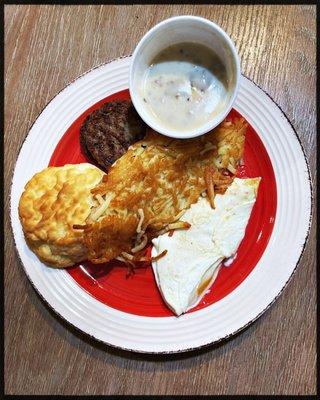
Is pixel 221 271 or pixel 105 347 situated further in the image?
pixel 105 347

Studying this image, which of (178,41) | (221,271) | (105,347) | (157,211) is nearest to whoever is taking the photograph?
(178,41)

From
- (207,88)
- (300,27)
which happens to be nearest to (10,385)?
(207,88)

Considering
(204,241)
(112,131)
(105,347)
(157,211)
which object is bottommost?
(105,347)

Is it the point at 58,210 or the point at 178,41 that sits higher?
the point at 178,41

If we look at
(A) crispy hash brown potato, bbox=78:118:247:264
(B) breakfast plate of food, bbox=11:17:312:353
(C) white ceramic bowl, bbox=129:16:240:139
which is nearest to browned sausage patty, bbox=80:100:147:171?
(B) breakfast plate of food, bbox=11:17:312:353

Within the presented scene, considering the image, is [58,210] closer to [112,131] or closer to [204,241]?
[112,131]

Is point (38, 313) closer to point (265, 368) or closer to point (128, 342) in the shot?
point (128, 342)

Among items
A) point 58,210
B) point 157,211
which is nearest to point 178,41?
point 157,211
